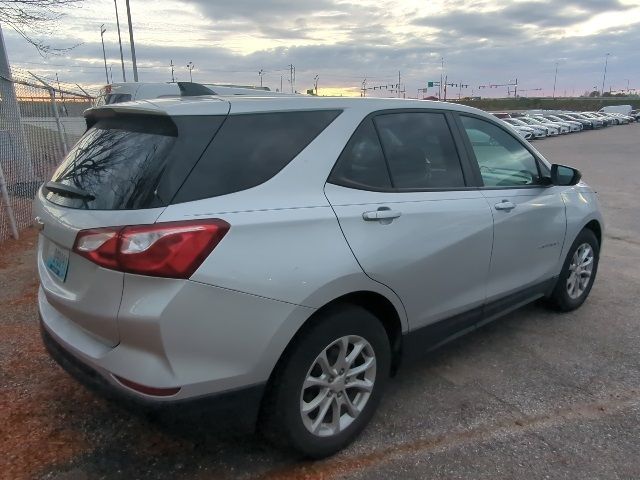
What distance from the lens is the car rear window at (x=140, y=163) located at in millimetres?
2150

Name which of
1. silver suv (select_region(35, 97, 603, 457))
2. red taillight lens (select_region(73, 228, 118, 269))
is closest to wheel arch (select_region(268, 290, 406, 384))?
silver suv (select_region(35, 97, 603, 457))

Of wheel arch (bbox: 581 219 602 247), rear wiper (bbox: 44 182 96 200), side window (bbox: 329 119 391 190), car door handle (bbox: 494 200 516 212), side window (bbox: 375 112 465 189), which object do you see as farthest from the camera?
wheel arch (bbox: 581 219 602 247)

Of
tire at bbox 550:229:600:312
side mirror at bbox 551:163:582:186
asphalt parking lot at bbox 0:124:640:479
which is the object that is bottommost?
asphalt parking lot at bbox 0:124:640:479

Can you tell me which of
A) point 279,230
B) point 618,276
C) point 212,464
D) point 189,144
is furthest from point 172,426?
point 618,276

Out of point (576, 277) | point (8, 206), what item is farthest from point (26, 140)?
point (576, 277)

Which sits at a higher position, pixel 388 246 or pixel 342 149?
pixel 342 149

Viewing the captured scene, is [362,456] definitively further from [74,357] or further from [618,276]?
[618,276]

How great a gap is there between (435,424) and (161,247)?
186cm

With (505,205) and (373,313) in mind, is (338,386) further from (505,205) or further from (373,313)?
(505,205)

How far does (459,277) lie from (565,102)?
129m

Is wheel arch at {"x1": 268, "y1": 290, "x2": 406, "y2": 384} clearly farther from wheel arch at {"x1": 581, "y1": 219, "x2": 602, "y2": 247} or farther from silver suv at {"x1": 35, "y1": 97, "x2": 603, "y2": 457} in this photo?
wheel arch at {"x1": 581, "y1": 219, "x2": 602, "y2": 247}

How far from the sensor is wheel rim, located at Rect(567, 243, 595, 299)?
4.52 m

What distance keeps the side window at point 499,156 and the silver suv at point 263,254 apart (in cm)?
32

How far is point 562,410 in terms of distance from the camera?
3129 mm
